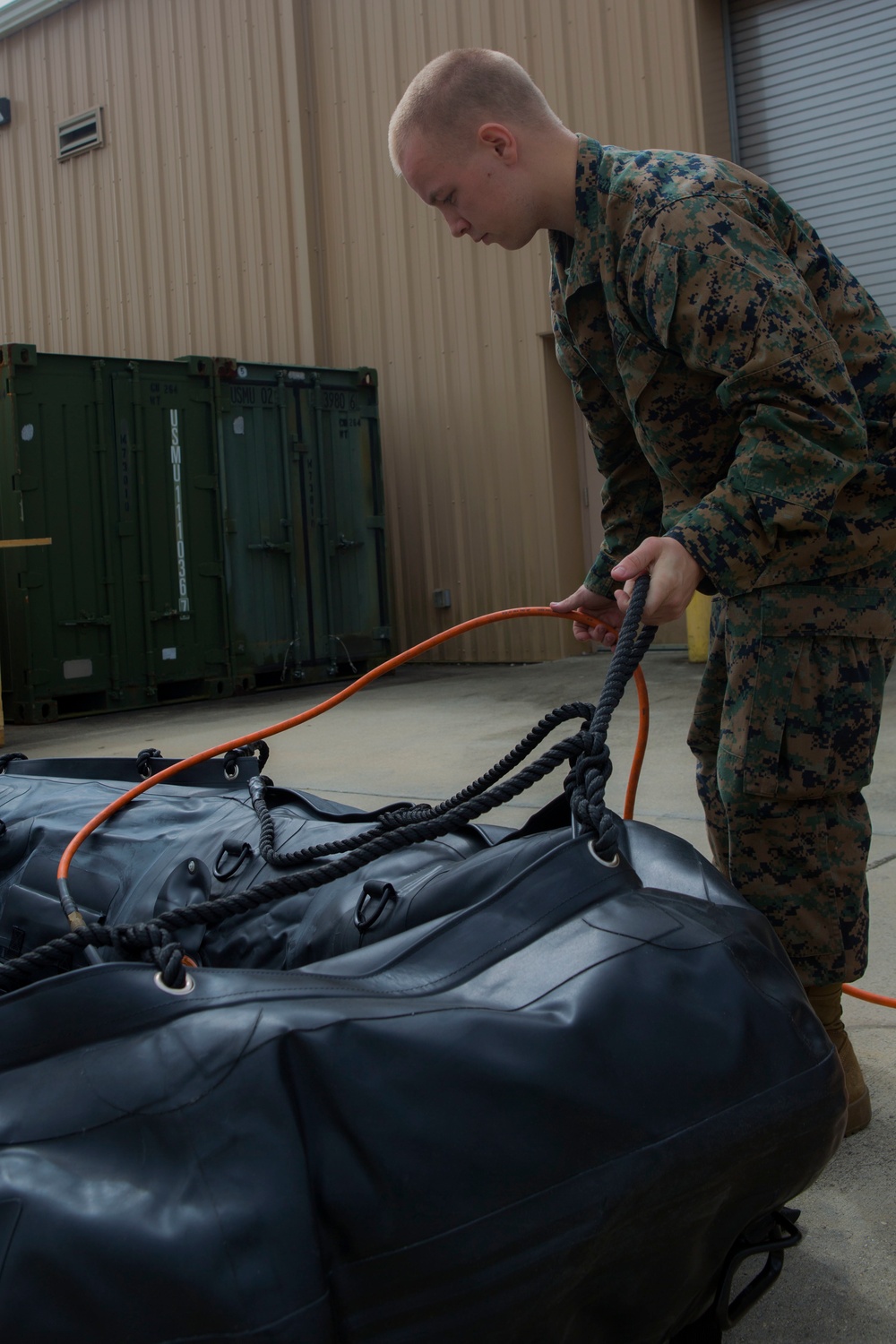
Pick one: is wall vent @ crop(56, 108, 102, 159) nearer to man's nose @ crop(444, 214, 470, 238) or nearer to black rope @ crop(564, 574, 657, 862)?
man's nose @ crop(444, 214, 470, 238)

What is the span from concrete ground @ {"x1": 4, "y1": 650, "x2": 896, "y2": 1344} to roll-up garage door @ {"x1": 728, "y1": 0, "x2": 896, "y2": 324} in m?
3.15

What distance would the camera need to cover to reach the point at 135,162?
35.5ft

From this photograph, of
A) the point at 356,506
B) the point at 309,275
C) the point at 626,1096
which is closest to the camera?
the point at 626,1096

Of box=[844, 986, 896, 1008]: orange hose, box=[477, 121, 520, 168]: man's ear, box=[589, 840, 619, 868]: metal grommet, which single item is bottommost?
box=[844, 986, 896, 1008]: orange hose

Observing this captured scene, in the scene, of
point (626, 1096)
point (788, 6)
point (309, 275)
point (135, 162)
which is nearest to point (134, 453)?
point (309, 275)

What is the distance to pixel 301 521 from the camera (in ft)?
29.4

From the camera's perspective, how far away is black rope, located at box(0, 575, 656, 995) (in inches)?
Result: 50.1

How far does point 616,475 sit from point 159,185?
980 cm

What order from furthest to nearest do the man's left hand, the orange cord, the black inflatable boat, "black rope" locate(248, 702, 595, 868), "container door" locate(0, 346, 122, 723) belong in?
"container door" locate(0, 346, 122, 723) → the orange cord → "black rope" locate(248, 702, 595, 868) → the man's left hand → the black inflatable boat

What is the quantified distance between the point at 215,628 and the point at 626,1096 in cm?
775

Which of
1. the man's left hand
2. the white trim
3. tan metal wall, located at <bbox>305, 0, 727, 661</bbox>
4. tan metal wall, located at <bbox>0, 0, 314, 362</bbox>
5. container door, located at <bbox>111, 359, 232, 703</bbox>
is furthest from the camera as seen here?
the white trim

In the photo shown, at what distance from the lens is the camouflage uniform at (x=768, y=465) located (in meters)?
1.58

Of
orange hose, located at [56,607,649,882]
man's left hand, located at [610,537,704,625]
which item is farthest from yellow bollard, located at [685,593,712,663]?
man's left hand, located at [610,537,704,625]

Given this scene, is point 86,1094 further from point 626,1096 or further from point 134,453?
point 134,453
